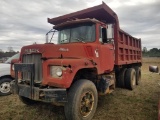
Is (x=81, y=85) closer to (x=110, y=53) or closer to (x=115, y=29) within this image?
(x=110, y=53)

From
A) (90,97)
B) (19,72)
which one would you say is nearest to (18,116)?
(19,72)

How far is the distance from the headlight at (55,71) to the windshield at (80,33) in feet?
4.92

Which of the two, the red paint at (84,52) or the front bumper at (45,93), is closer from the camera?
the front bumper at (45,93)

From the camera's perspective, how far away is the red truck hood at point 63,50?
176 inches

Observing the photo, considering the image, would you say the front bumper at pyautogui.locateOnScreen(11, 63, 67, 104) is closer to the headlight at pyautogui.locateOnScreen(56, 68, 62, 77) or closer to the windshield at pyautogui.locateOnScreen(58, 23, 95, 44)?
the headlight at pyautogui.locateOnScreen(56, 68, 62, 77)

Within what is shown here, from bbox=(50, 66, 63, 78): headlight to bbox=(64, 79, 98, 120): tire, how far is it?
20.3 inches

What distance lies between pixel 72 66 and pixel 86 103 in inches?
45.3

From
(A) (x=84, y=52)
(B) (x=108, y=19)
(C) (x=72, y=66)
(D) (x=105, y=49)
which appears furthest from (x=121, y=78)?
(C) (x=72, y=66)

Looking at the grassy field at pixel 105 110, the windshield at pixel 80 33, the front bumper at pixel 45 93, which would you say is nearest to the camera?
the front bumper at pixel 45 93

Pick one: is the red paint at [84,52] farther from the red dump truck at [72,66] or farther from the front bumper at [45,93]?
the front bumper at [45,93]

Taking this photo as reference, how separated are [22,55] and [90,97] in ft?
7.08

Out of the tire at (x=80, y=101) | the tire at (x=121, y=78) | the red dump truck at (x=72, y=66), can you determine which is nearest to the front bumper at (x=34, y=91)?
the red dump truck at (x=72, y=66)

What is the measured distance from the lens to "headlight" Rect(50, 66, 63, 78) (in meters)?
4.01

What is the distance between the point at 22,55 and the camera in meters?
4.93
